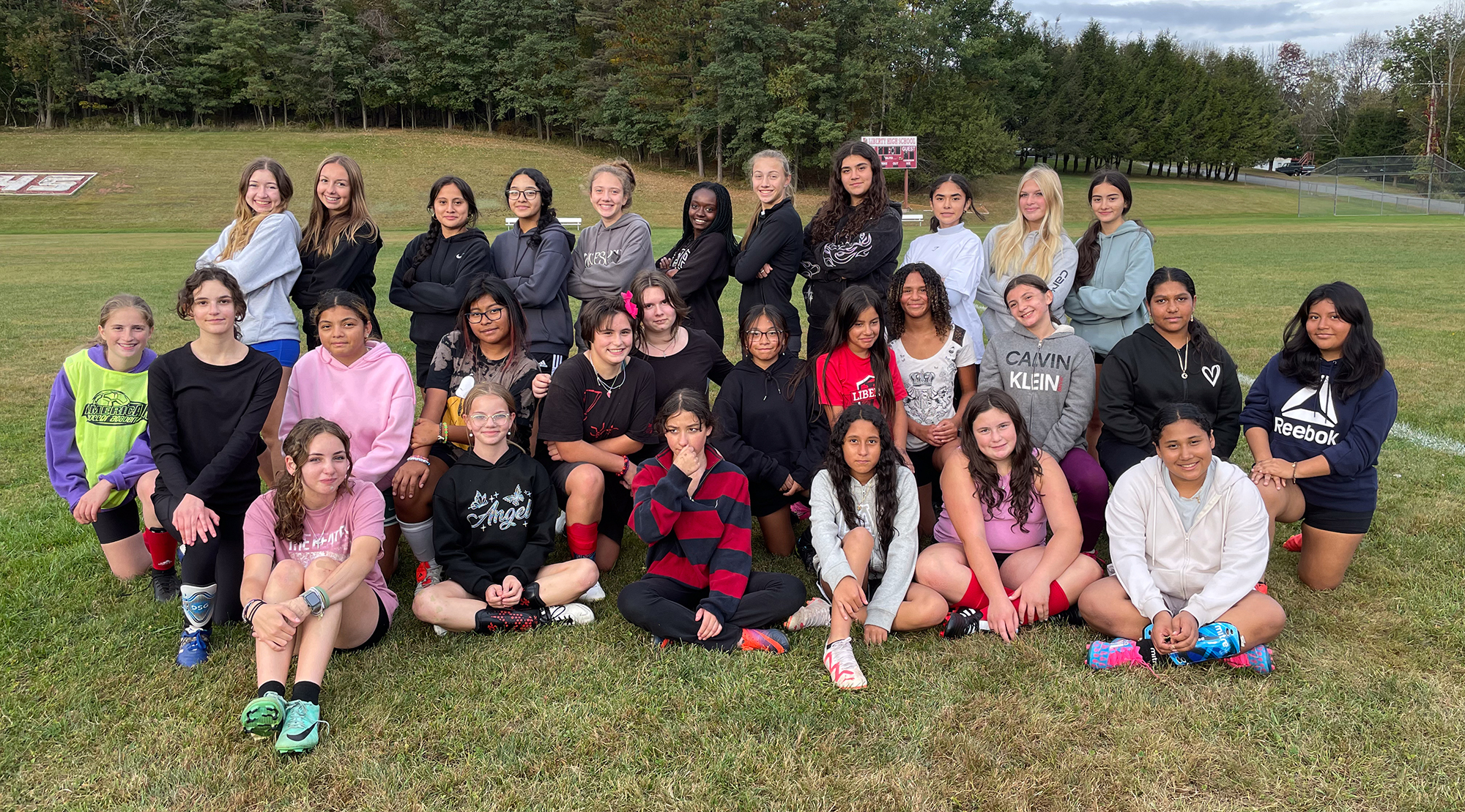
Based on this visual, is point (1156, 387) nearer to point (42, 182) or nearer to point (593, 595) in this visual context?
point (593, 595)

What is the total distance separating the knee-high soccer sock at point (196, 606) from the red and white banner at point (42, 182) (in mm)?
41170

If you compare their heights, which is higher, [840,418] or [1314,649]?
[840,418]

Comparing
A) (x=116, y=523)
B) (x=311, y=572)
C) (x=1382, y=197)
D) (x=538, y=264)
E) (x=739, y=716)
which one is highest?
(x=1382, y=197)

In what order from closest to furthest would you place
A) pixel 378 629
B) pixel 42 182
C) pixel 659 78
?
1. pixel 378 629
2. pixel 42 182
3. pixel 659 78

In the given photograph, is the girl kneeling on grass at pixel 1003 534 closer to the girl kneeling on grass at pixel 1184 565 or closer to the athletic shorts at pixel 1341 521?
the girl kneeling on grass at pixel 1184 565

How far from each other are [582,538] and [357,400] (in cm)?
125

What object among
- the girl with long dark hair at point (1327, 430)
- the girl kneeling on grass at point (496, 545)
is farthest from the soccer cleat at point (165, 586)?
the girl with long dark hair at point (1327, 430)

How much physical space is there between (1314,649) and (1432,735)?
58 centimetres

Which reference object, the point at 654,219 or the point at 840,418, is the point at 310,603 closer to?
the point at 840,418

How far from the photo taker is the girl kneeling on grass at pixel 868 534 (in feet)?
11.2

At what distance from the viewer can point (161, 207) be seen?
107 ft

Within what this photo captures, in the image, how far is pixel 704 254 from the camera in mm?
5043

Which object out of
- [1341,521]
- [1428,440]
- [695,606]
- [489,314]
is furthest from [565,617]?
[1428,440]

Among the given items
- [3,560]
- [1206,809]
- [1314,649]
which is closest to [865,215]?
[1314,649]
